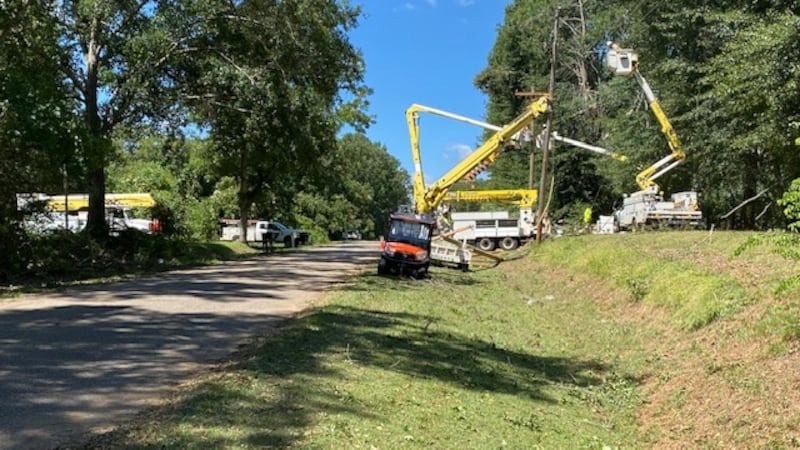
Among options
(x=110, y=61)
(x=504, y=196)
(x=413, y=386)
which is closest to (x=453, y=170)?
(x=504, y=196)

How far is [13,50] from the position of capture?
1967cm

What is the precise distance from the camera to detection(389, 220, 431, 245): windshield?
22.5m

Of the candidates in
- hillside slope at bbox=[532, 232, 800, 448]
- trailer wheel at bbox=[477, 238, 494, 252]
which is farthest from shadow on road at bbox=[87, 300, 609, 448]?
trailer wheel at bbox=[477, 238, 494, 252]

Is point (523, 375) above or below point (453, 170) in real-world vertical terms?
below

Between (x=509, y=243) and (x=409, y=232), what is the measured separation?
1800 cm

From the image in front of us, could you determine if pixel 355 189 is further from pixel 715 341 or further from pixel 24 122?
pixel 715 341

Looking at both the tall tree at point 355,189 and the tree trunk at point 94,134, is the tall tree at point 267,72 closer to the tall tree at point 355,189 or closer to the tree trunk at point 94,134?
the tree trunk at point 94,134

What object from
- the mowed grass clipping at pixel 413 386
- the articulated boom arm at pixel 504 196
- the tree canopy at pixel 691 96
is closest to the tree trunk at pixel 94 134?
the mowed grass clipping at pixel 413 386

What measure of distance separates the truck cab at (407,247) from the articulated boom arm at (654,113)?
481 inches

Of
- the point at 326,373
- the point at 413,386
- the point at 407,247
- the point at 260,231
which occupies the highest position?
the point at 260,231

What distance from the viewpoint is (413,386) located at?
26.6ft

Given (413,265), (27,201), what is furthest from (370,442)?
(27,201)

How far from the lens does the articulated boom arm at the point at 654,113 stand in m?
28.5

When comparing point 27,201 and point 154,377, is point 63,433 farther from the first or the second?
point 27,201
